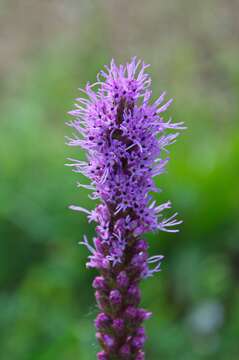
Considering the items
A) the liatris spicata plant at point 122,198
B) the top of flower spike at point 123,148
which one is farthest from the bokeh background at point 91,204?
the top of flower spike at point 123,148

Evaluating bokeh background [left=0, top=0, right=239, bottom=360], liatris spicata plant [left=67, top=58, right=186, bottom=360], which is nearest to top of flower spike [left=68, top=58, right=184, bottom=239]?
liatris spicata plant [left=67, top=58, right=186, bottom=360]

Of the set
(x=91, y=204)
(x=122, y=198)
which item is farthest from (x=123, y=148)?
(x=91, y=204)

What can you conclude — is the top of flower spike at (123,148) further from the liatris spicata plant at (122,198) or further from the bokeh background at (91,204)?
the bokeh background at (91,204)

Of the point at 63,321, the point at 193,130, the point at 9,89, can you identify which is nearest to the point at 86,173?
the point at 63,321

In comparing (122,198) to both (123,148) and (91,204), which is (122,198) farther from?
(91,204)

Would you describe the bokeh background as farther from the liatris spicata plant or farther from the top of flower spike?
the top of flower spike
